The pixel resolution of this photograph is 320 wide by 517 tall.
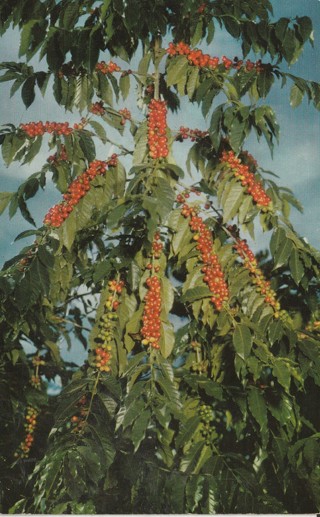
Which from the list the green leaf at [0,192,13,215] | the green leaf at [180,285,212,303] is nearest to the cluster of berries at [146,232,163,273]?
the green leaf at [180,285,212,303]

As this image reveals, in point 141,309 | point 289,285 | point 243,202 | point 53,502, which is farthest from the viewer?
point 289,285

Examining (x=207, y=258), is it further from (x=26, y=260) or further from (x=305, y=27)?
(x=305, y=27)

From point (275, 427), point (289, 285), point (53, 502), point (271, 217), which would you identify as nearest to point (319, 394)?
point (275, 427)

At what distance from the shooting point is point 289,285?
2.74 metres

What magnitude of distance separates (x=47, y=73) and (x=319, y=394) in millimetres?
1809

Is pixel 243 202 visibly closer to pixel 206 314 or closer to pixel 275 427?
pixel 206 314

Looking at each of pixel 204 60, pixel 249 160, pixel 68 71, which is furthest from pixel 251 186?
pixel 68 71

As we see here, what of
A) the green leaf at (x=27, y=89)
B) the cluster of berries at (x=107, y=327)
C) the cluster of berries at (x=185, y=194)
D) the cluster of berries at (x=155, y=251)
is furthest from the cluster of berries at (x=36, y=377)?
the green leaf at (x=27, y=89)

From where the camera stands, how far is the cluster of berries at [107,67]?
2430 millimetres

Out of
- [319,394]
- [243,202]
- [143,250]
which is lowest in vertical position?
[319,394]

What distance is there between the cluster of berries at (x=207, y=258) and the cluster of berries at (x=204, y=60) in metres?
0.64

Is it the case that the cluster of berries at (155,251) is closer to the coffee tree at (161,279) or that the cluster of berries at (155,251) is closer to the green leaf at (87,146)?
the coffee tree at (161,279)

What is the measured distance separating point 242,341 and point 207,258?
0.43 meters

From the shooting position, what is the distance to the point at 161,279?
2014 millimetres
